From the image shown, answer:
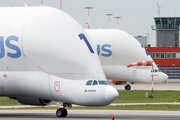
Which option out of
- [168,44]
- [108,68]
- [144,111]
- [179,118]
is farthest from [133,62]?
[168,44]

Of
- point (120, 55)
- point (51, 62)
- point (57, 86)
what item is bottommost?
point (57, 86)

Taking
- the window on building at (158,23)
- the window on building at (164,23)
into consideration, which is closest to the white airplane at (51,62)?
the window on building at (158,23)

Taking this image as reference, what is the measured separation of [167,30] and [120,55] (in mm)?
73851

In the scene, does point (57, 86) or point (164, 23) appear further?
point (164, 23)

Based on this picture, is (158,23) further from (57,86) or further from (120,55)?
(57,86)

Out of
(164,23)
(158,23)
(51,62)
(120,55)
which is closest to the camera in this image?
(51,62)

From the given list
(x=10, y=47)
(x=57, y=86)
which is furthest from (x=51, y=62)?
(x=10, y=47)

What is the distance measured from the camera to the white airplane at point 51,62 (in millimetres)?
28125

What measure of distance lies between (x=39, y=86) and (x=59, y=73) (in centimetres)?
173

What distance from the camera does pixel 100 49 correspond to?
2275 inches

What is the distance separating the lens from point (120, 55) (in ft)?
188

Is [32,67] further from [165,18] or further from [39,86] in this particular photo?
[165,18]

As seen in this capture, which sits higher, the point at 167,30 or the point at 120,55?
the point at 167,30

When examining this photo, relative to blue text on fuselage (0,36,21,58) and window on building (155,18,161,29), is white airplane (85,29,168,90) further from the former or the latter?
window on building (155,18,161,29)
